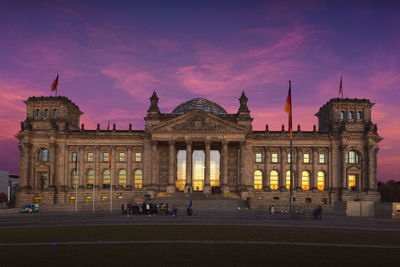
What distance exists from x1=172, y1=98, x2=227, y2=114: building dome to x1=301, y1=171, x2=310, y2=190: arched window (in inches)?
1111

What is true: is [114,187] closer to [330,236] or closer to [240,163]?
[240,163]

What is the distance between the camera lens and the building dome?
339ft

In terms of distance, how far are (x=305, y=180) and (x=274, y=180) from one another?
24.3ft

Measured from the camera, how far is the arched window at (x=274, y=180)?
→ 8950 cm

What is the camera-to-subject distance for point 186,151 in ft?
276

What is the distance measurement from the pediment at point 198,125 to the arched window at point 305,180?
765 inches

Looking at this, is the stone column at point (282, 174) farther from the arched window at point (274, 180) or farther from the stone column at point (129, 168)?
the stone column at point (129, 168)

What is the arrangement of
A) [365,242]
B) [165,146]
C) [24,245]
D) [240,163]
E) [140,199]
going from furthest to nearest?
[165,146], [240,163], [140,199], [365,242], [24,245]

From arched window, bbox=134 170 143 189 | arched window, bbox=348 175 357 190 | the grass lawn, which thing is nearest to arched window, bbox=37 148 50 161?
arched window, bbox=134 170 143 189

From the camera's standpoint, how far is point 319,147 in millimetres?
89250

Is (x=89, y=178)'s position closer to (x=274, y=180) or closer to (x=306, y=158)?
(x=274, y=180)

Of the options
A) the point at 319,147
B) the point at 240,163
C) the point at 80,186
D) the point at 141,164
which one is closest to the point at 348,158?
the point at 319,147

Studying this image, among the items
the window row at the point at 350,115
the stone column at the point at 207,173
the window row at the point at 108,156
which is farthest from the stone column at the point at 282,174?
the window row at the point at 108,156

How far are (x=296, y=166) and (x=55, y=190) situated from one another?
5574cm
